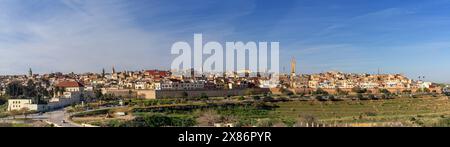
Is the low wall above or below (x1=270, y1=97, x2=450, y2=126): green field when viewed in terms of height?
above

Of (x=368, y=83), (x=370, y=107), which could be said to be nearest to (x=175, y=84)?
(x=370, y=107)

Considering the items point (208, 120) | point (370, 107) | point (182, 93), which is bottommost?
point (370, 107)

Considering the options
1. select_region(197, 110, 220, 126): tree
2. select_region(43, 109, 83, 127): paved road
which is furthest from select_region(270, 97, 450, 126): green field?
select_region(43, 109, 83, 127): paved road

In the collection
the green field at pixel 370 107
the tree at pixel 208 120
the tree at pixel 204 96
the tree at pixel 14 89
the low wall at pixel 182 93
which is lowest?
the green field at pixel 370 107

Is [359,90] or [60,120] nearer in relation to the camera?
[60,120]

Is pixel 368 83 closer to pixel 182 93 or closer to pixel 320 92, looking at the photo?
pixel 320 92

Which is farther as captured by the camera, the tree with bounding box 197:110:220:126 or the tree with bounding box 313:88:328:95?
the tree with bounding box 313:88:328:95

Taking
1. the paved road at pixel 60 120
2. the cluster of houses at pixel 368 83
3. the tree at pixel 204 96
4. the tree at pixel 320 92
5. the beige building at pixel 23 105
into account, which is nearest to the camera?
the paved road at pixel 60 120

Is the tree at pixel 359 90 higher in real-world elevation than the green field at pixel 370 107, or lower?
higher

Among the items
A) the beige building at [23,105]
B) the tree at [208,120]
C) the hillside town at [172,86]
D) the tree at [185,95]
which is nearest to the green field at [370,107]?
the hillside town at [172,86]

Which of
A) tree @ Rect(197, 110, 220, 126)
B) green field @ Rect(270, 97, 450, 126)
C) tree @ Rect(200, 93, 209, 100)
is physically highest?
tree @ Rect(200, 93, 209, 100)

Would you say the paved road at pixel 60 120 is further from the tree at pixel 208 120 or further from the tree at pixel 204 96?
the tree at pixel 204 96

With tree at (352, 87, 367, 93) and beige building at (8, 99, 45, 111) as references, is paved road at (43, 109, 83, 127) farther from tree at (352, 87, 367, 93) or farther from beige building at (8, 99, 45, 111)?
tree at (352, 87, 367, 93)
